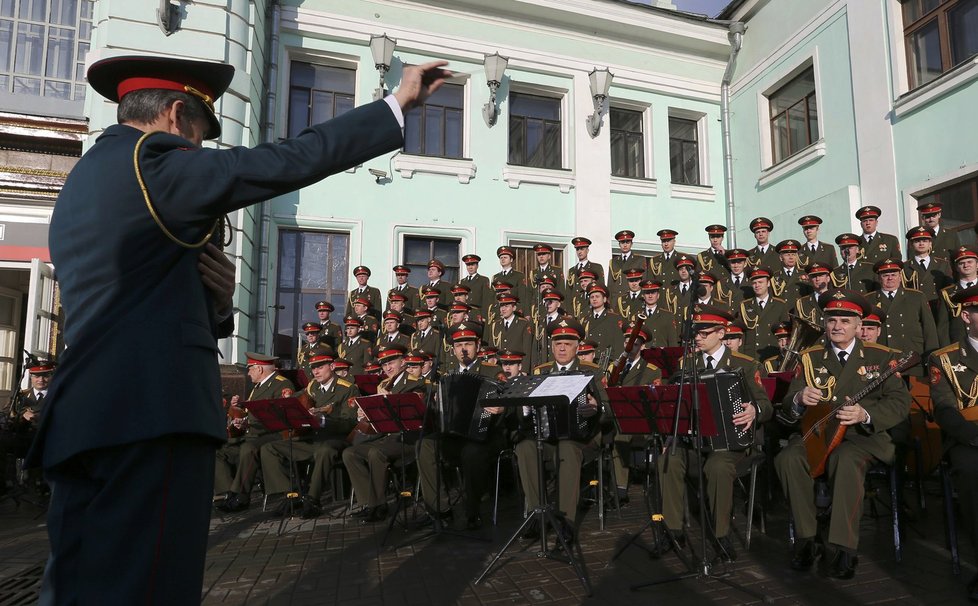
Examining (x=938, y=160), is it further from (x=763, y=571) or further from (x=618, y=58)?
(x=763, y=571)

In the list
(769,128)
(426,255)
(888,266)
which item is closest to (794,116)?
(769,128)

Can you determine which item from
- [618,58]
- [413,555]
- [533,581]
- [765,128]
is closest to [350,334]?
[413,555]

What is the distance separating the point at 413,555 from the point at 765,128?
45.5ft

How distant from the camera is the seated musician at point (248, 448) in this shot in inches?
288

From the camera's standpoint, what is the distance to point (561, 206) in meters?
15.0

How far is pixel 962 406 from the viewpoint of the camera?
4512mm

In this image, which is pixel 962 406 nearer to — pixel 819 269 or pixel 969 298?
pixel 969 298

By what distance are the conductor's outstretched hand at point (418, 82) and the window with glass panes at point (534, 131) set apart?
13.5m

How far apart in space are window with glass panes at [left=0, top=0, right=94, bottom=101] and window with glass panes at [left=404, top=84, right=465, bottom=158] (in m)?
6.41

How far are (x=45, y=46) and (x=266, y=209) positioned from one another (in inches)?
190

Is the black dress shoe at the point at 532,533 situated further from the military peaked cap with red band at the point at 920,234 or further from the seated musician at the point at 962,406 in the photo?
the military peaked cap with red band at the point at 920,234

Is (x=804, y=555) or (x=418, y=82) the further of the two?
(x=804, y=555)

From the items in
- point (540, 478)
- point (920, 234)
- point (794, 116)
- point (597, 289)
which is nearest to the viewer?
point (540, 478)

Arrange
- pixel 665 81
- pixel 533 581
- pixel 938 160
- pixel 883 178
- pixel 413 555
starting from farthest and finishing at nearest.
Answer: pixel 665 81 → pixel 883 178 → pixel 938 160 → pixel 413 555 → pixel 533 581
